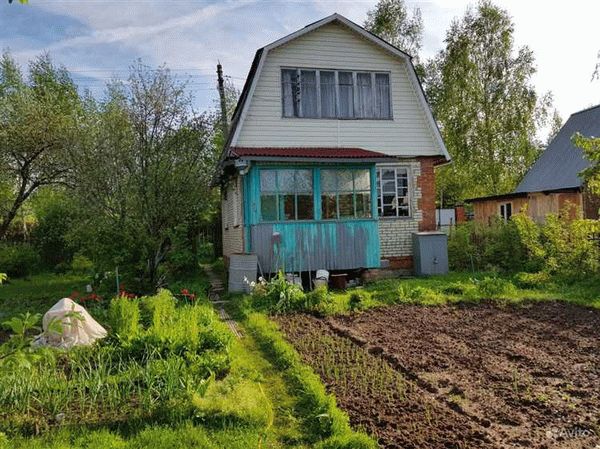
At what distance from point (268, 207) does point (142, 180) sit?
3074 millimetres

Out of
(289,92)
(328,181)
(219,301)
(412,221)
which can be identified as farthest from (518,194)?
(219,301)

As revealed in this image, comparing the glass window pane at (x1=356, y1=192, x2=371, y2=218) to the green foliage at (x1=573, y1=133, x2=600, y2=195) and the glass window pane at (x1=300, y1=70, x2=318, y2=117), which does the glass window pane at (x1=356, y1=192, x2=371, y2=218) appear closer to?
the glass window pane at (x1=300, y1=70, x2=318, y2=117)

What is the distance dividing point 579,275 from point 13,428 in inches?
463

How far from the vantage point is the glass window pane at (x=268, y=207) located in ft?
39.6

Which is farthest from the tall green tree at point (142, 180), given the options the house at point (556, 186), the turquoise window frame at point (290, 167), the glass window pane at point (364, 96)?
the house at point (556, 186)

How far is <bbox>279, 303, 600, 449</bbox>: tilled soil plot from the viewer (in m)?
4.02

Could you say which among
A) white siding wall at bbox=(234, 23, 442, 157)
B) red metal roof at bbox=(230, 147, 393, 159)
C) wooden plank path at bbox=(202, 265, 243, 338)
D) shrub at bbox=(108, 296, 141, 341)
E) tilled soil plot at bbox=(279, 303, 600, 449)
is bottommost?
tilled soil plot at bbox=(279, 303, 600, 449)

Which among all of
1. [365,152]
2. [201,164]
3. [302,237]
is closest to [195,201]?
[201,164]

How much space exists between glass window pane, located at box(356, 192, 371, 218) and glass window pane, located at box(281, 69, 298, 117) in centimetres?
296

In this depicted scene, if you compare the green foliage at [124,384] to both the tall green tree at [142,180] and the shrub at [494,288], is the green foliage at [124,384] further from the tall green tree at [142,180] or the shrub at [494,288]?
the shrub at [494,288]

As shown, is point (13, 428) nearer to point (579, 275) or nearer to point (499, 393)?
point (499, 393)

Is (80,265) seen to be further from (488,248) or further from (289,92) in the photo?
(488,248)

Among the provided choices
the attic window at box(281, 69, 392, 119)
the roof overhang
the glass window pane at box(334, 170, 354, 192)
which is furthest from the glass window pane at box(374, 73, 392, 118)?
the roof overhang

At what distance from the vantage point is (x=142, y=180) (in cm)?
1048
